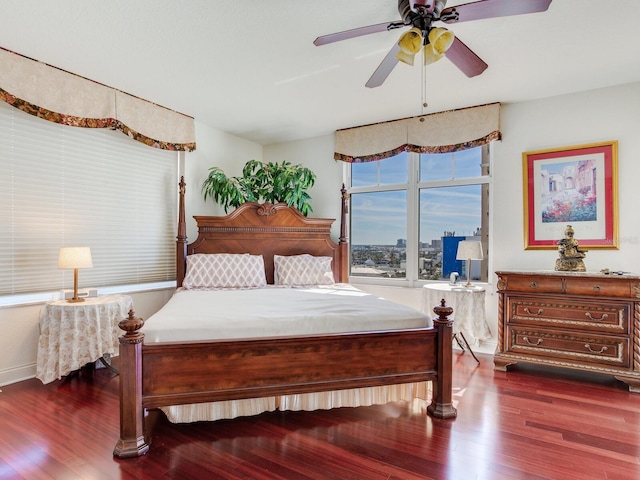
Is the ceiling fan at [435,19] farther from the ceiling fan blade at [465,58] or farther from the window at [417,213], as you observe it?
the window at [417,213]

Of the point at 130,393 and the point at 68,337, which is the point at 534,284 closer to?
the point at 130,393

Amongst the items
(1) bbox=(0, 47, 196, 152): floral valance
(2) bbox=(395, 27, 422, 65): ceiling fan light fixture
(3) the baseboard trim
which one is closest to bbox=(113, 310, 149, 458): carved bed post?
(3) the baseboard trim

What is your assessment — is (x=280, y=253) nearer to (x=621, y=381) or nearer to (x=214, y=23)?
(x=214, y=23)

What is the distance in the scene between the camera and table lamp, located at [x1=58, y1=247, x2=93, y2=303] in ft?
9.65

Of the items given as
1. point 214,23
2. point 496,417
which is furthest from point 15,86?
point 496,417

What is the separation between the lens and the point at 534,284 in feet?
10.6

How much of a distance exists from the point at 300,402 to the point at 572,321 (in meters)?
2.39

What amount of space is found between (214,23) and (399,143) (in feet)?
8.26

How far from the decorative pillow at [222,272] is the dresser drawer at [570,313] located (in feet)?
8.16

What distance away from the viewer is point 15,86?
283 cm

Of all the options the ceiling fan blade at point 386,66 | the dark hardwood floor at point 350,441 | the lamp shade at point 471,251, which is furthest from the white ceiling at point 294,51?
the dark hardwood floor at point 350,441

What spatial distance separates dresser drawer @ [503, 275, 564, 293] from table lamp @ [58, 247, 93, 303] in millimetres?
3670

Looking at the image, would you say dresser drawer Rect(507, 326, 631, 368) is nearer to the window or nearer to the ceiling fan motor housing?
the window

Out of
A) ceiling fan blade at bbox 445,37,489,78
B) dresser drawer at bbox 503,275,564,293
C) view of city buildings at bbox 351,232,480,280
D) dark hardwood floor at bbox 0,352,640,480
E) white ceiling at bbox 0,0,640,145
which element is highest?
white ceiling at bbox 0,0,640,145
